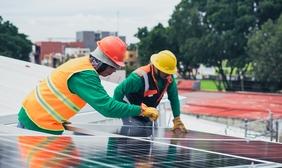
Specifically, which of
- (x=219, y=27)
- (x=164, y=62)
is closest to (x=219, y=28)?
(x=219, y=27)

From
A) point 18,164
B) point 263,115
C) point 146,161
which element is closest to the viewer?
point 18,164

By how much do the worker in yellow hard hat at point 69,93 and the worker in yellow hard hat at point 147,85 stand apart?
176cm

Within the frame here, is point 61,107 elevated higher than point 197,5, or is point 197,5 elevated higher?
point 197,5

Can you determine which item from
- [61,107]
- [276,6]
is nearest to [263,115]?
[61,107]

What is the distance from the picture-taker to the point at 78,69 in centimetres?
476

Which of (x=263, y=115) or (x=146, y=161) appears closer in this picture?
(x=146, y=161)

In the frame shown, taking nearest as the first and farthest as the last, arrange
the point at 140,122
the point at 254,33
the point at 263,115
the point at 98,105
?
the point at 98,105 < the point at 140,122 < the point at 263,115 < the point at 254,33

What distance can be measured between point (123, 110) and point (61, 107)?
585 millimetres

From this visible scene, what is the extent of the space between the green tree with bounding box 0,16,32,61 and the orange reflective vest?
44.5 meters

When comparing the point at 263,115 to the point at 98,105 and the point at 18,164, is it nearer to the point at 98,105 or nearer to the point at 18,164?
the point at 98,105

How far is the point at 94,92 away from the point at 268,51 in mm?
32017

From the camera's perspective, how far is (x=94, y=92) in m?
4.64

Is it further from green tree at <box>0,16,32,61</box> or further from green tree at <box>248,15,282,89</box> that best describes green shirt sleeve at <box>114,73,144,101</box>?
green tree at <box>0,16,32,61</box>

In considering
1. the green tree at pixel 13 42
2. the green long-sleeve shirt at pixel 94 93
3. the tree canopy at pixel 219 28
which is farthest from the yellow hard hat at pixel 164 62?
the green tree at pixel 13 42
